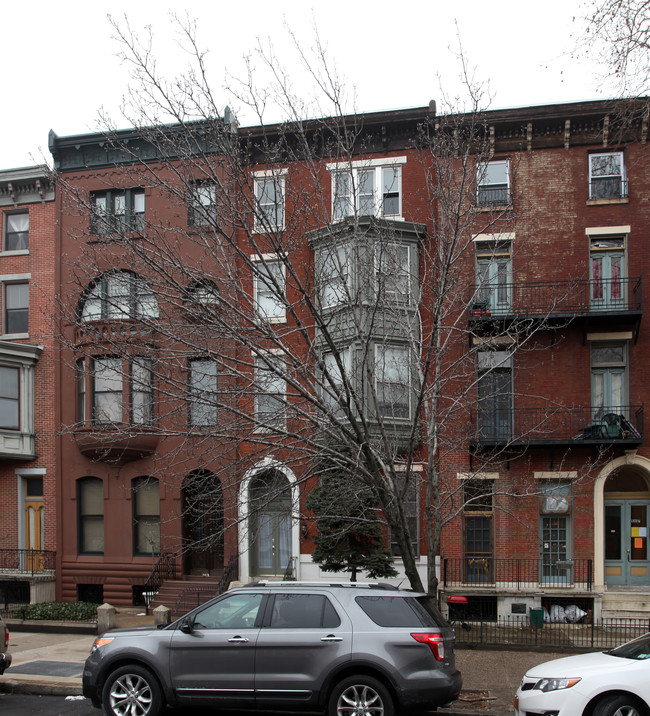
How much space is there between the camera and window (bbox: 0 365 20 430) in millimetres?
22766

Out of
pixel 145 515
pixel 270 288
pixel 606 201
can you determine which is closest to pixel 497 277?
pixel 606 201

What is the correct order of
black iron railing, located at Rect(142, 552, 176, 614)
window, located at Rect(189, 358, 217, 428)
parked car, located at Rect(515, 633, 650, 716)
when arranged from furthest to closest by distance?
black iron railing, located at Rect(142, 552, 176, 614), window, located at Rect(189, 358, 217, 428), parked car, located at Rect(515, 633, 650, 716)

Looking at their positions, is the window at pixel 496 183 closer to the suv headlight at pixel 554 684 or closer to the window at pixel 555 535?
the window at pixel 555 535

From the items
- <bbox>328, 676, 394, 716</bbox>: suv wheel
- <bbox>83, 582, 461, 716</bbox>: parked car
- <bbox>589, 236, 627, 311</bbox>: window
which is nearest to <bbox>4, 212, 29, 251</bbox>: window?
<bbox>589, 236, 627, 311</bbox>: window

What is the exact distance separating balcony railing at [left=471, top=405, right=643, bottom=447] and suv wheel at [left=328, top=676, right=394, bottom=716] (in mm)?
10018

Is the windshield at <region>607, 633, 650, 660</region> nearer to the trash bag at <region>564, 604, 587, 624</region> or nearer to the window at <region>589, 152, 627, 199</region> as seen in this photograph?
the trash bag at <region>564, 604, 587, 624</region>

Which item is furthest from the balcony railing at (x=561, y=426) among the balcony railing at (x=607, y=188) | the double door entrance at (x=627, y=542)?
the balcony railing at (x=607, y=188)

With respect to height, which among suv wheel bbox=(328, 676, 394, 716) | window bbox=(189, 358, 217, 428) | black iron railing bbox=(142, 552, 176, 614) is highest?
window bbox=(189, 358, 217, 428)

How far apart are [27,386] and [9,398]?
23.5 inches

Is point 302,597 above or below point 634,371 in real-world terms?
below

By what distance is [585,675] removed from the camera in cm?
891

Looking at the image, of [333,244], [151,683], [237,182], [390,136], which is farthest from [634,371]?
[151,683]

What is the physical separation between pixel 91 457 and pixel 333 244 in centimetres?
1381

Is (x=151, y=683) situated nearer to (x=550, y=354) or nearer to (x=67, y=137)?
(x=550, y=354)
